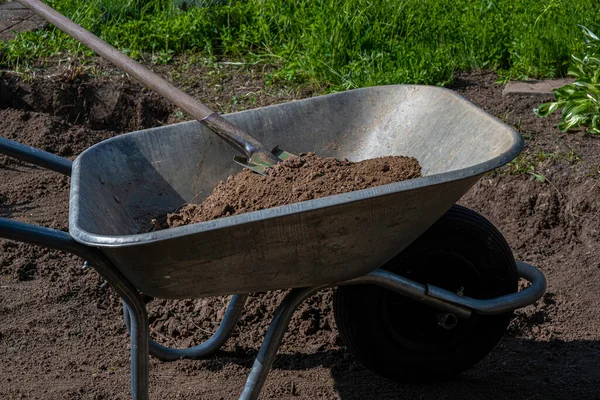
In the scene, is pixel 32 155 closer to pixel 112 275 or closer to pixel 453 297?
pixel 112 275

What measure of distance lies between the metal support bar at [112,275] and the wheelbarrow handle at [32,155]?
0.53m

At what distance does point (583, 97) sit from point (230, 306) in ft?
7.48

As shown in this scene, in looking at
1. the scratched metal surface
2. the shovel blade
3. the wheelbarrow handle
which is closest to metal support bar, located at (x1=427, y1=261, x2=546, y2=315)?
the scratched metal surface

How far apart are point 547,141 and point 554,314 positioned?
115 cm

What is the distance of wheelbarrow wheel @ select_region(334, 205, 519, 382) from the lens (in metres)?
2.50

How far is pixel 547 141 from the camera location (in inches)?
158

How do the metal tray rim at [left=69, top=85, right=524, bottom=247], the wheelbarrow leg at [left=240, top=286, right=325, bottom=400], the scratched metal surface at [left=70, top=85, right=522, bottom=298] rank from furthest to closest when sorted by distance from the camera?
the wheelbarrow leg at [left=240, top=286, right=325, bottom=400] < the scratched metal surface at [left=70, top=85, right=522, bottom=298] < the metal tray rim at [left=69, top=85, right=524, bottom=247]

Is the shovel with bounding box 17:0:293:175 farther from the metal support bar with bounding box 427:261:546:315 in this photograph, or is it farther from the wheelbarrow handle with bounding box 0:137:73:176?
the metal support bar with bounding box 427:261:546:315

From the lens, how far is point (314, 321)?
307cm

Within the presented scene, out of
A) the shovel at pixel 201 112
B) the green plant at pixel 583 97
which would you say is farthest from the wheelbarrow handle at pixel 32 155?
the green plant at pixel 583 97

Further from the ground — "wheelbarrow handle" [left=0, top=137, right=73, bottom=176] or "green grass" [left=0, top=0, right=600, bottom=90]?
"wheelbarrow handle" [left=0, top=137, right=73, bottom=176]

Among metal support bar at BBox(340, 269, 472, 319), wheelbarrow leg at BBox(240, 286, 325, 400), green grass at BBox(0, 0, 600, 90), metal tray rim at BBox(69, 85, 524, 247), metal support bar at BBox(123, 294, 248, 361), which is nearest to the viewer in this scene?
metal tray rim at BBox(69, 85, 524, 247)

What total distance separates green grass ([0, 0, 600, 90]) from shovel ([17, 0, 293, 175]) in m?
1.96

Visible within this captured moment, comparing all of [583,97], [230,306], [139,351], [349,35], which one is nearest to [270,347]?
[139,351]
